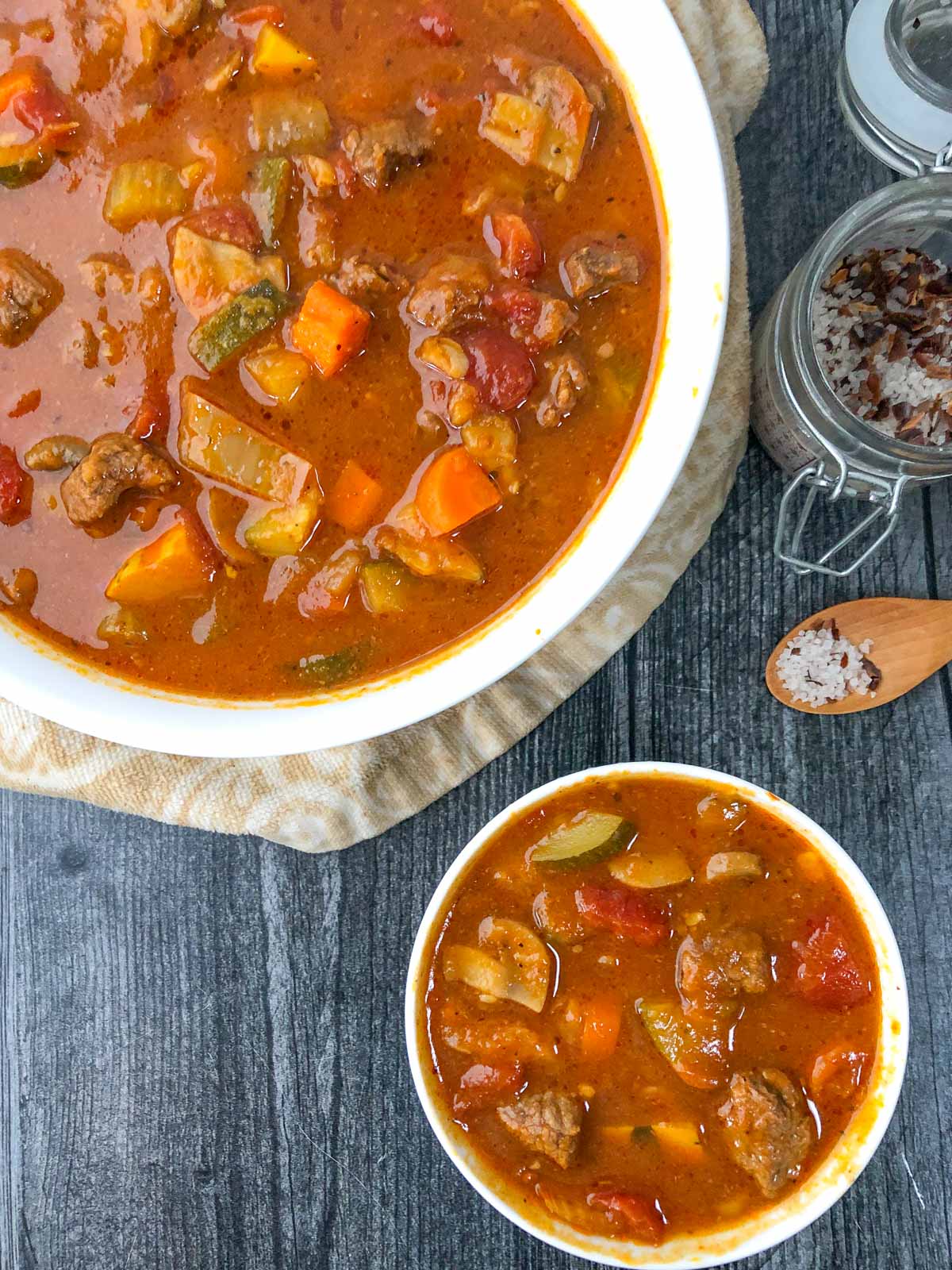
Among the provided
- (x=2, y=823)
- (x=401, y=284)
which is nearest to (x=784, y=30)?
(x=401, y=284)

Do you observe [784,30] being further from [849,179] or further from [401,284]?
[401,284]

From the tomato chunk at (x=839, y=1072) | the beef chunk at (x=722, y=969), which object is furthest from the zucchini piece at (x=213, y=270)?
the tomato chunk at (x=839, y=1072)

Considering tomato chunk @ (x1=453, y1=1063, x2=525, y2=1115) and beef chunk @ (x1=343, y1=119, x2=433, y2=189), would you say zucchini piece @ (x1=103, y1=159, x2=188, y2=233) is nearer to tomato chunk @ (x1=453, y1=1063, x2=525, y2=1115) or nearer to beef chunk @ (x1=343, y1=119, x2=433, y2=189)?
beef chunk @ (x1=343, y1=119, x2=433, y2=189)

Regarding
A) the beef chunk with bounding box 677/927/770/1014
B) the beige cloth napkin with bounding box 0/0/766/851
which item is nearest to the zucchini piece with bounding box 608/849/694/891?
the beef chunk with bounding box 677/927/770/1014

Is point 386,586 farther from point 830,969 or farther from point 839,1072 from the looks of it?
point 839,1072

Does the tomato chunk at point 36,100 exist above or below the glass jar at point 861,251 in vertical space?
above

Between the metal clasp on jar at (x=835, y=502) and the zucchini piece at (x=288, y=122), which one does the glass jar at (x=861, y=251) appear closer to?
the metal clasp on jar at (x=835, y=502)

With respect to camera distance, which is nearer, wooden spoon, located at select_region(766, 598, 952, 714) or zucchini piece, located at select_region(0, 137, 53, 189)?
zucchini piece, located at select_region(0, 137, 53, 189)
